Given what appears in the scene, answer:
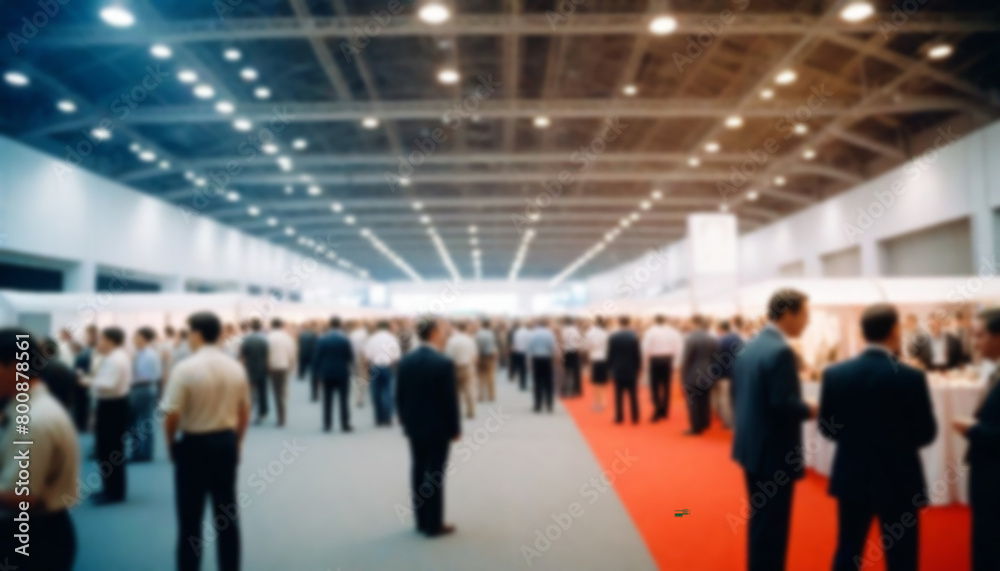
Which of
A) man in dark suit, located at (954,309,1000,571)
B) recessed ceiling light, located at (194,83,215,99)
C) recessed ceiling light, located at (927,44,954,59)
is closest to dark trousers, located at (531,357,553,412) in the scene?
recessed ceiling light, located at (194,83,215,99)

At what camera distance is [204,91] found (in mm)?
11273

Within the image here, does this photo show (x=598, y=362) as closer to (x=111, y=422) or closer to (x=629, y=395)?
(x=629, y=395)

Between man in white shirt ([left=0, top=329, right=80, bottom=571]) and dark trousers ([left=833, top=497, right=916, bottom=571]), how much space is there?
118 inches

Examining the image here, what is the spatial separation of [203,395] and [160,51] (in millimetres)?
8099

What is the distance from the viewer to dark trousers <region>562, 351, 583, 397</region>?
13.3 m

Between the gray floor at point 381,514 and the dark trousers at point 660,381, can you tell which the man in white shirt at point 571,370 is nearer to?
the dark trousers at point 660,381

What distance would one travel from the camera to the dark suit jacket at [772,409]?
2.97 m

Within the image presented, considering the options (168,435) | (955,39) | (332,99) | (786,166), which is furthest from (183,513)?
(786,166)

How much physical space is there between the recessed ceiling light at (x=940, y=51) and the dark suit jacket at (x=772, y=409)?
9251 millimetres

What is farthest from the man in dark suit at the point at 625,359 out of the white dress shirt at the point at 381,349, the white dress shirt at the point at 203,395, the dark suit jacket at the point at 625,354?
the white dress shirt at the point at 203,395

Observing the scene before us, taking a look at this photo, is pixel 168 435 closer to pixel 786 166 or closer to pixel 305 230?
pixel 786 166

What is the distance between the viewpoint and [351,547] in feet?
14.6

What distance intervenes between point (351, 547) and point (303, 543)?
0.38m

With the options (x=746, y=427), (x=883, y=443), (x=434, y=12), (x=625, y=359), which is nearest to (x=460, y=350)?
(x=625, y=359)
